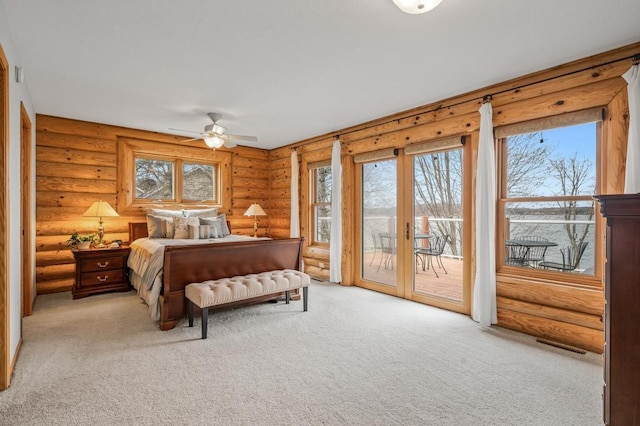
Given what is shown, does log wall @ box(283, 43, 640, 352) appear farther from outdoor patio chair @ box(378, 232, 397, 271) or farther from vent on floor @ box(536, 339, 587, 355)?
outdoor patio chair @ box(378, 232, 397, 271)

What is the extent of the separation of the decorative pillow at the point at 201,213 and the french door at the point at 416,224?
263 cm

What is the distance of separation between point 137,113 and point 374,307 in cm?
418

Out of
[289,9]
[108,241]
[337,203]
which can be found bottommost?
[108,241]

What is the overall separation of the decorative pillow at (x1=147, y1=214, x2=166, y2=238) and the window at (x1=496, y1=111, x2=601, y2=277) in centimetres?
469

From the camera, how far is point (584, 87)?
2.83 metres

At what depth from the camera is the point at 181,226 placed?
4914 mm

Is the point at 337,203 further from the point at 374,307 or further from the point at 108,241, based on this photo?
the point at 108,241

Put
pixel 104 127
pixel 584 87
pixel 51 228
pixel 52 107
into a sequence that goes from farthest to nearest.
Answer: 1. pixel 104 127
2. pixel 51 228
3. pixel 52 107
4. pixel 584 87

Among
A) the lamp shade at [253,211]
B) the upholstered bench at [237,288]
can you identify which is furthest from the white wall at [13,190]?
the lamp shade at [253,211]

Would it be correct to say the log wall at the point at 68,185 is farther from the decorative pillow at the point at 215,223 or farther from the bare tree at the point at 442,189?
the bare tree at the point at 442,189

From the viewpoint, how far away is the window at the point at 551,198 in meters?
2.93

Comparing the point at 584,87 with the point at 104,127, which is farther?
the point at 104,127

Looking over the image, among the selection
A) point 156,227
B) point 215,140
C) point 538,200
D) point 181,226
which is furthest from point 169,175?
point 538,200

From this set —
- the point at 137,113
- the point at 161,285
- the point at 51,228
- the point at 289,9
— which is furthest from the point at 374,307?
the point at 51,228
